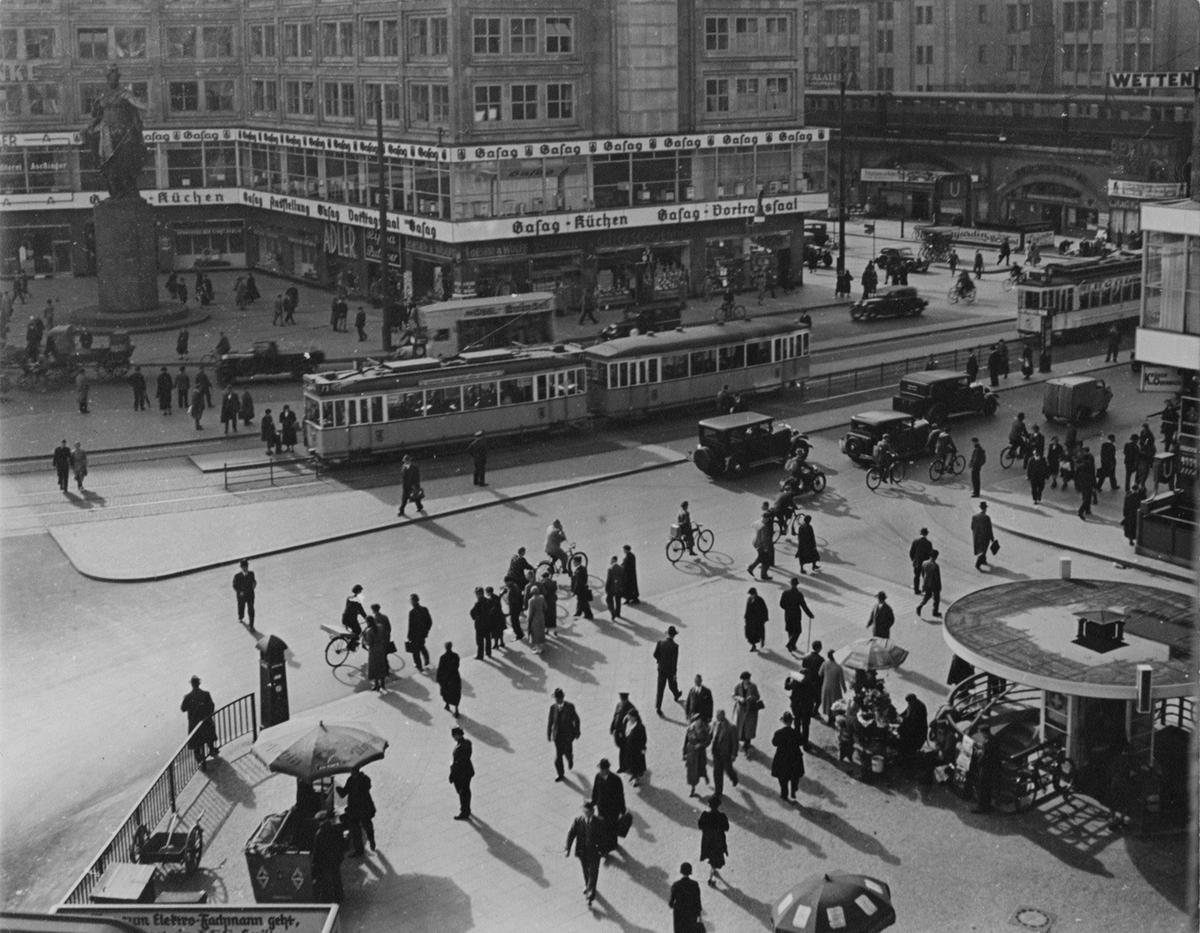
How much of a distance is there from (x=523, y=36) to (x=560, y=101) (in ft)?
11.2

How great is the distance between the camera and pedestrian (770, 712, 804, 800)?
23.9m

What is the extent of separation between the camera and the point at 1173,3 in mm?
104625

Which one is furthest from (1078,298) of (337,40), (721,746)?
(721,746)

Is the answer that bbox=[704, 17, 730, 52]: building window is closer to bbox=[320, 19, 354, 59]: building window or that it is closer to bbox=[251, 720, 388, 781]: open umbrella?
bbox=[320, 19, 354, 59]: building window

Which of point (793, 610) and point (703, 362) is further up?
point (703, 362)

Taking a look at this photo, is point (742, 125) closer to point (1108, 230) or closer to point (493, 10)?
point (493, 10)

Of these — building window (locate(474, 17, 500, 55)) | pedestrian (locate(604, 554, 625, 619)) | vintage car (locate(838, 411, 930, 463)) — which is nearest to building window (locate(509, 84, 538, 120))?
building window (locate(474, 17, 500, 55))

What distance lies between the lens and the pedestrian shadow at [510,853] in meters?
22.2

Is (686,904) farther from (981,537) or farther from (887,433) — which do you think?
(887,433)

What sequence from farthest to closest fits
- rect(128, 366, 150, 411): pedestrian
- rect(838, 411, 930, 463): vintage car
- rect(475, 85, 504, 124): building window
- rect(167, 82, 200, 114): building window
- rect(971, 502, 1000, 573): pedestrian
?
rect(167, 82, 200, 114): building window
rect(475, 85, 504, 124): building window
rect(128, 366, 150, 411): pedestrian
rect(838, 411, 930, 463): vintage car
rect(971, 502, 1000, 573): pedestrian

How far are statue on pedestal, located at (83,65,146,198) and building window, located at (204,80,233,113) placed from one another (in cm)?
2413

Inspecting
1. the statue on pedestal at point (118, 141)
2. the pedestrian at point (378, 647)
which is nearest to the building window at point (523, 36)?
the statue on pedestal at point (118, 141)

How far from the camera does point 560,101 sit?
7231 cm

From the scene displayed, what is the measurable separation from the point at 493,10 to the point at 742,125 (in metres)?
15.2
